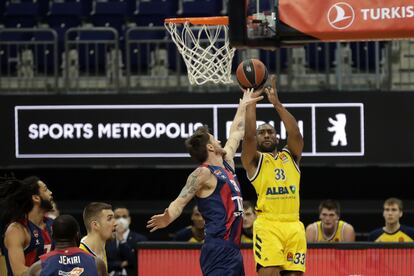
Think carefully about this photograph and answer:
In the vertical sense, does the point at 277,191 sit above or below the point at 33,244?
above

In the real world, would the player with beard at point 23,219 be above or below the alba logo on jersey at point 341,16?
below

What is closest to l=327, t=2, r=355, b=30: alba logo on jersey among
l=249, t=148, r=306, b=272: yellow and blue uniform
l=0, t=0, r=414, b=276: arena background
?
l=249, t=148, r=306, b=272: yellow and blue uniform

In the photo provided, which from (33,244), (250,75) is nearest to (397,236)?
(250,75)

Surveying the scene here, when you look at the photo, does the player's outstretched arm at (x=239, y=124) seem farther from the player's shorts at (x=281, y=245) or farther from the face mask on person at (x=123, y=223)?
the face mask on person at (x=123, y=223)

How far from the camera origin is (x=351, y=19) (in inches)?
295

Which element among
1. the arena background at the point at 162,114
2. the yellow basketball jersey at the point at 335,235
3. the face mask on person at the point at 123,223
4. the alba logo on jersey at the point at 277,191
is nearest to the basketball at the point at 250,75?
the alba logo on jersey at the point at 277,191

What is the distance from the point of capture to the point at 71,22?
51.0ft

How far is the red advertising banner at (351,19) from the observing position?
7.41m

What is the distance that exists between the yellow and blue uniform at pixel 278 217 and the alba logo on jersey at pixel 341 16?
1704 mm

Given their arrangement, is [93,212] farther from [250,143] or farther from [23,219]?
[250,143]

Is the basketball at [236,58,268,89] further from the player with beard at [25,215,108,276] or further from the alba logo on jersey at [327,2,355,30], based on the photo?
the player with beard at [25,215,108,276]

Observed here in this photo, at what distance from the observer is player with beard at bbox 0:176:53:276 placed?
805 cm

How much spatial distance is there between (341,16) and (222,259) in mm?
2134

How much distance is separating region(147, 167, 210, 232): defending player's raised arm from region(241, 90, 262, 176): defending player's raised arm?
23.8 inches
